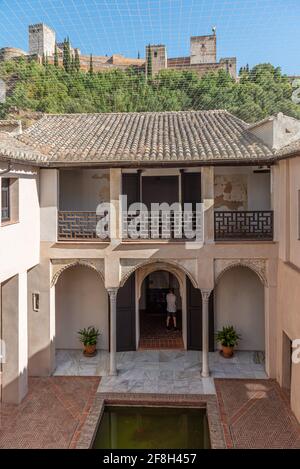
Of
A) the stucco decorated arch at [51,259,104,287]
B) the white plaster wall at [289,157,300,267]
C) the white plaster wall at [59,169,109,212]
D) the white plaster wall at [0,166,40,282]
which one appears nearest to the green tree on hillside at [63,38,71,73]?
the white plaster wall at [59,169,109,212]

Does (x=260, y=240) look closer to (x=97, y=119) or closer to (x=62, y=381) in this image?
(x=62, y=381)

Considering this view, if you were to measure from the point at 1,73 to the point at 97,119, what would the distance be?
41.5 meters

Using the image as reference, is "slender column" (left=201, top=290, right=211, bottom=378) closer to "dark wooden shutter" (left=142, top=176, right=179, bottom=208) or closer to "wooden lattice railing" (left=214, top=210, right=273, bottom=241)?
"wooden lattice railing" (left=214, top=210, right=273, bottom=241)

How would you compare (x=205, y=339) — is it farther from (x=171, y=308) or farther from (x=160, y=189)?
(x=160, y=189)

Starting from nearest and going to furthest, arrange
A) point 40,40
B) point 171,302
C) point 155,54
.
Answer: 1. point 171,302
2. point 155,54
3. point 40,40

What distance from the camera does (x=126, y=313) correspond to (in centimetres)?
1377

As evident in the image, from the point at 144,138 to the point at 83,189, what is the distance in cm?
285

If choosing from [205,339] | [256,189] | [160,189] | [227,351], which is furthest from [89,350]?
[256,189]

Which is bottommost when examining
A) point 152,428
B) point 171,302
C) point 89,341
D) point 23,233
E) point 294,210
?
point 152,428

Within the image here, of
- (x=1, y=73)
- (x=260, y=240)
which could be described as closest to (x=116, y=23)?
(x=260, y=240)

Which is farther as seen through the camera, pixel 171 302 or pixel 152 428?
pixel 171 302

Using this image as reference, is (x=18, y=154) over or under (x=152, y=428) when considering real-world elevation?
over

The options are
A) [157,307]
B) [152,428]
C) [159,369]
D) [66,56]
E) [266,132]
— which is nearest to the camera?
[152,428]

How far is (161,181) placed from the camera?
13.7 m
